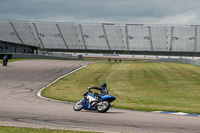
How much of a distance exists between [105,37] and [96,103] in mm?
96391

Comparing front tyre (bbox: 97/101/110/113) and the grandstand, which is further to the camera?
the grandstand

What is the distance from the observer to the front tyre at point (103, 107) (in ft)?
41.1

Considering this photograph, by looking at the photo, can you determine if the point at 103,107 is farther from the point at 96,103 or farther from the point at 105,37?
the point at 105,37

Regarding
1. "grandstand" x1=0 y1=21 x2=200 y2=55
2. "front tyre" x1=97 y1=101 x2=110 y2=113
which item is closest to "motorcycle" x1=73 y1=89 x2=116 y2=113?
"front tyre" x1=97 y1=101 x2=110 y2=113

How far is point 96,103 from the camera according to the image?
1288 centimetres

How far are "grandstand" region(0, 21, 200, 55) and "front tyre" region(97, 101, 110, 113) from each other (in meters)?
89.5

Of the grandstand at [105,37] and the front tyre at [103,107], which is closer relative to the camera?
the front tyre at [103,107]

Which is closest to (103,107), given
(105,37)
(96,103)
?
(96,103)

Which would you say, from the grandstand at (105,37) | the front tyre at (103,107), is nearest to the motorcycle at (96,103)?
the front tyre at (103,107)

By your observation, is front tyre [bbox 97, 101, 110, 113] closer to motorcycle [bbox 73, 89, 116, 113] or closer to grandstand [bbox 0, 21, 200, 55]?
motorcycle [bbox 73, 89, 116, 113]

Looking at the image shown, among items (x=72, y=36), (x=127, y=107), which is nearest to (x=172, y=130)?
(x=127, y=107)

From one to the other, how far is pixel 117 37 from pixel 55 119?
323ft

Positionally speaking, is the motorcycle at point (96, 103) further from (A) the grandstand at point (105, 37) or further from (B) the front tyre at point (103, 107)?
(A) the grandstand at point (105, 37)

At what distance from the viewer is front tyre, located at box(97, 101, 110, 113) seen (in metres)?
12.5
